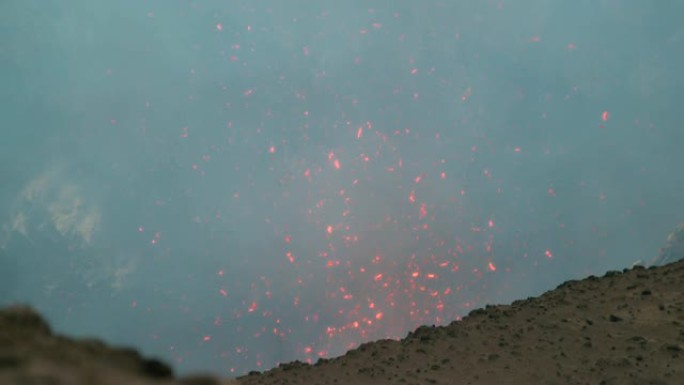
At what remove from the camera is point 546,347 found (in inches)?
592

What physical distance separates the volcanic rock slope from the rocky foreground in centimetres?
2

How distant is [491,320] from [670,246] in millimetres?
147830

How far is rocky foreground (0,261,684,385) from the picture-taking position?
1377 cm

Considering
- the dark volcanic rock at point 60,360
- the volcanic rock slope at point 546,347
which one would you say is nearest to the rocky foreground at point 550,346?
the volcanic rock slope at point 546,347

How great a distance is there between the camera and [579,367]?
1389 centimetres

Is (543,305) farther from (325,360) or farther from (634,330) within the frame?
(325,360)

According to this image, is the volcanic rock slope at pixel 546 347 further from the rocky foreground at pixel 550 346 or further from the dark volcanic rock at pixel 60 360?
the dark volcanic rock at pixel 60 360

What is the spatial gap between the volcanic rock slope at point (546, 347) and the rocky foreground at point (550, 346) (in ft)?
0.08

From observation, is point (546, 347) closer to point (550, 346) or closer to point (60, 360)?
point (550, 346)

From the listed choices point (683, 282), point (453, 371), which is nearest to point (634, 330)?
point (683, 282)

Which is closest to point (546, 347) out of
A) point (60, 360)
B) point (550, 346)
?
point (550, 346)

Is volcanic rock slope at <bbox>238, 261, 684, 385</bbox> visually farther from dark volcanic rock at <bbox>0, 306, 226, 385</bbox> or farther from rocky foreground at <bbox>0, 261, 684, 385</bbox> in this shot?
dark volcanic rock at <bbox>0, 306, 226, 385</bbox>

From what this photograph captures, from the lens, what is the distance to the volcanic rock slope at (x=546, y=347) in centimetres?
1376

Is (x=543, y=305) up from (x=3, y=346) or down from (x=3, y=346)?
up
